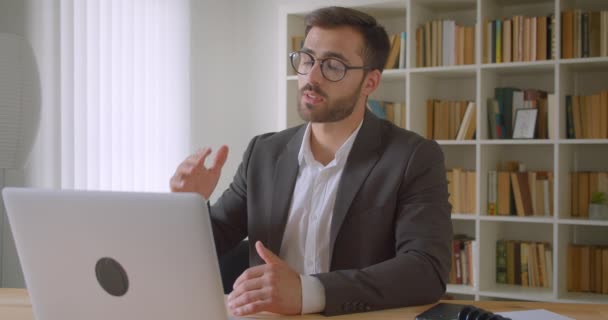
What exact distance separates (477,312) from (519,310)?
26cm

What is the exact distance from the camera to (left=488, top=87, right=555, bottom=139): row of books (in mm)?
3684

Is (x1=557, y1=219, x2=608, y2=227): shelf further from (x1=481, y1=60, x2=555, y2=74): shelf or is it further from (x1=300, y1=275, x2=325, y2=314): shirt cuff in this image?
(x1=300, y1=275, x2=325, y2=314): shirt cuff

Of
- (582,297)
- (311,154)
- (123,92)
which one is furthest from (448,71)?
(311,154)

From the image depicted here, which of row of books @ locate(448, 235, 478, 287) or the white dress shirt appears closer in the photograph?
the white dress shirt

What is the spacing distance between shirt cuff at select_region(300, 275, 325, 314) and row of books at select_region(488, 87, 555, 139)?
255cm

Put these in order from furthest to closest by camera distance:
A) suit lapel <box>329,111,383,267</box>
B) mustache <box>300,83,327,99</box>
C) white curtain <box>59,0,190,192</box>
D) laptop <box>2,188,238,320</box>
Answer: white curtain <box>59,0,190,192</box>
mustache <box>300,83,327,99</box>
suit lapel <box>329,111,383,267</box>
laptop <box>2,188,238,320</box>

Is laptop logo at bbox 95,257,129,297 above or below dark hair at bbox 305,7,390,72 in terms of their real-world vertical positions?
below

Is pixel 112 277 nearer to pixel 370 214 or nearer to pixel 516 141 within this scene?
pixel 370 214

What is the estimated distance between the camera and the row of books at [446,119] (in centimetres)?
385

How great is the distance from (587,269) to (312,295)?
264 cm

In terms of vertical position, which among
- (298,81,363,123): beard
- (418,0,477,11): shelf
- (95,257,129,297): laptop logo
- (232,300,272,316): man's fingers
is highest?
(418,0,477,11): shelf

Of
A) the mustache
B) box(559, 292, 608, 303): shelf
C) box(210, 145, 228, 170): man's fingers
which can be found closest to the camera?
box(210, 145, 228, 170): man's fingers

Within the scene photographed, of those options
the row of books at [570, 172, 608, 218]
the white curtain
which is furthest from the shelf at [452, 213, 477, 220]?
the white curtain

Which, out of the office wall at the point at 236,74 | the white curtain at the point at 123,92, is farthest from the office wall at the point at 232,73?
the white curtain at the point at 123,92
